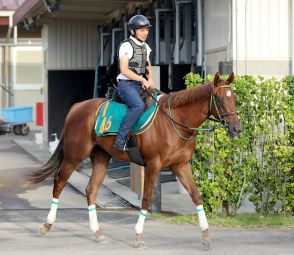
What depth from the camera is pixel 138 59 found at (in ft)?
33.6

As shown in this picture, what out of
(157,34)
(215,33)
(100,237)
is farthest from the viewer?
(157,34)

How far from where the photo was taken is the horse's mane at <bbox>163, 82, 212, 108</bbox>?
9609mm

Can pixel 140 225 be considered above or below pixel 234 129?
below

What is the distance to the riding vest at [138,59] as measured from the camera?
33.3ft

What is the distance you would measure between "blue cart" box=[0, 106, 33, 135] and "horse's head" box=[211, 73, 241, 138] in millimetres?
23010

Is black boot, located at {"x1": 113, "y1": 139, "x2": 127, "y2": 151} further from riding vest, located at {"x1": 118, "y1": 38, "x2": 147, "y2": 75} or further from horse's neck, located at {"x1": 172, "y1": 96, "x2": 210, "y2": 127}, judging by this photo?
riding vest, located at {"x1": 118, "y1": 38, "x2": 147, "y2": 75}

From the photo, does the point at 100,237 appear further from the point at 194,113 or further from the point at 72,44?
the point at 72,44

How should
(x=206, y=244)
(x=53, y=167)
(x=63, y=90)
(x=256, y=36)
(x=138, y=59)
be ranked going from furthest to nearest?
1. (x=63, y=90)
2. (x=256, y=36)
3. (x=53, y=167)
4. (x=138, y=59)
5. (x=206, y=244)

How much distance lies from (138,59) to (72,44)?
1505cm

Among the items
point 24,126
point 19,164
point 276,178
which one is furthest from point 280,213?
point 24,126

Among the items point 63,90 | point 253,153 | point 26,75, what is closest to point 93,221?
point 253,153

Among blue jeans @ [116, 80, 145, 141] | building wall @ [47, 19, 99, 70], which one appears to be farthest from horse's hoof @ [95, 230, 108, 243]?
building wall @ [47, 19, 99, 70]

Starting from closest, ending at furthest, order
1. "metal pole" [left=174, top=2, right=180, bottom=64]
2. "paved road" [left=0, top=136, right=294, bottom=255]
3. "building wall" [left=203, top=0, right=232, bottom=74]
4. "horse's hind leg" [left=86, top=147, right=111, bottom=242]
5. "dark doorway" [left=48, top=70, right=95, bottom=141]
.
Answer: "paved road" [left=0, top=136, right=294, bottom=255] → "horse's hind leg" [left=86, top=147, right=111, bottom=242] → "building wall" [left=203, top=0, right=232, bottom=74] → "metal pole" [left=174, top=2, right=180, bottom=64] → "dark doorway" [left=48, top=70, right=95, bottom=141]

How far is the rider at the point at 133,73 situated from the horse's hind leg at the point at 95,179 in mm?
671
